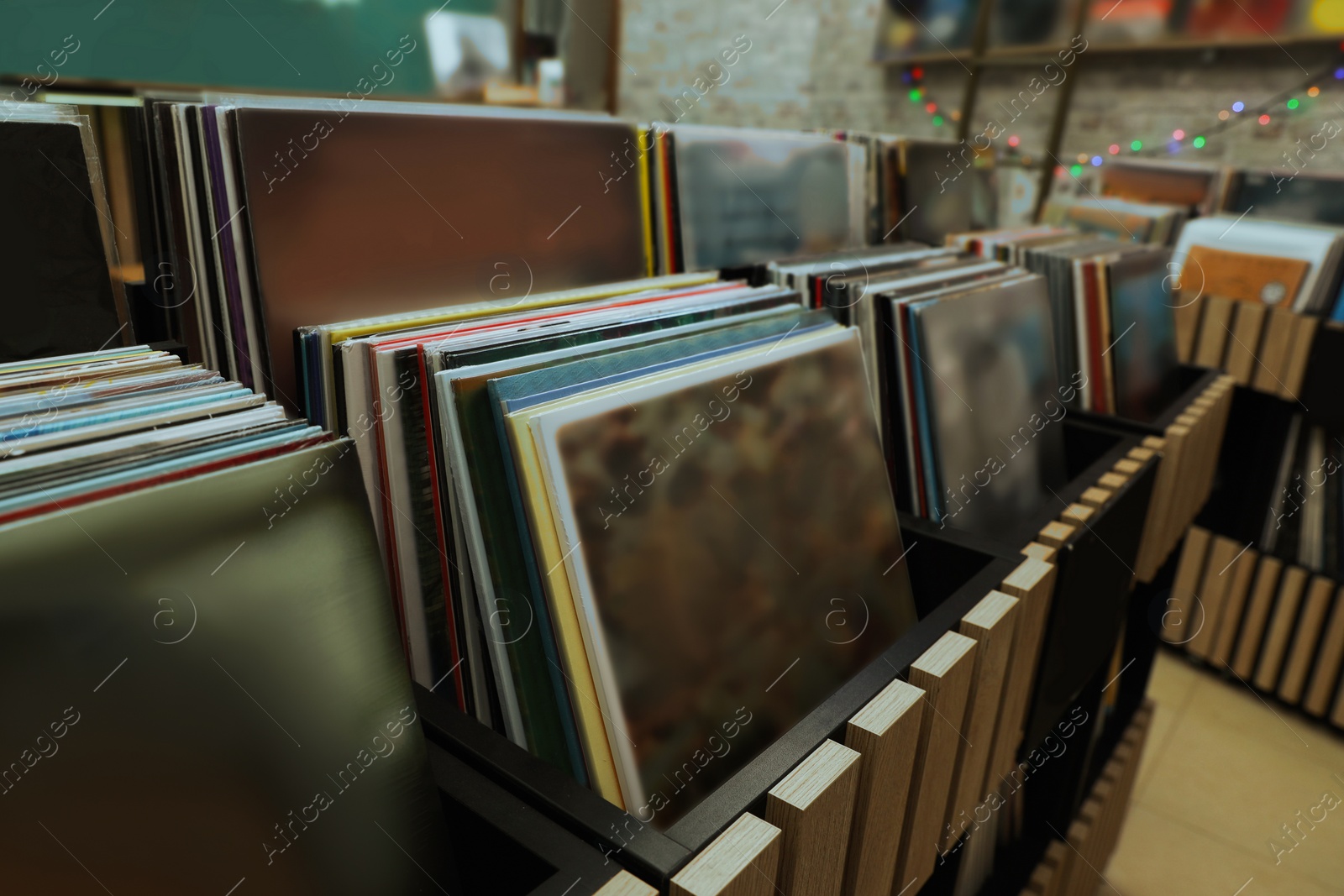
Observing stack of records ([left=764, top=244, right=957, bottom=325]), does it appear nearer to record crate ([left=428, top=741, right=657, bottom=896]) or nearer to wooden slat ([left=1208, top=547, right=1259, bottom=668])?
record crate ([left=428, top=741, right=657, bottom=896])

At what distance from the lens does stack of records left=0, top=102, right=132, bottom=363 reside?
0.69 metres

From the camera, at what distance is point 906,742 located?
62 centimetres

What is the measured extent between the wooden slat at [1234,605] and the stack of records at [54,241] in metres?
2.73

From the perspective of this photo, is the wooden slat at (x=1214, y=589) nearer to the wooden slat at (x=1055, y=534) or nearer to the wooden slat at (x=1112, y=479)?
the wooden slat at (x=1112, y=479)

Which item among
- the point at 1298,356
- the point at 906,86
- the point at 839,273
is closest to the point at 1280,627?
the point at 1298,356

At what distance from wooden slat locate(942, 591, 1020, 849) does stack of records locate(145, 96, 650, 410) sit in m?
0.58

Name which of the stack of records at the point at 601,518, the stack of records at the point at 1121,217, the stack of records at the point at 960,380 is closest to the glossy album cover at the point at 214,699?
the stack of records at the point at 601,518

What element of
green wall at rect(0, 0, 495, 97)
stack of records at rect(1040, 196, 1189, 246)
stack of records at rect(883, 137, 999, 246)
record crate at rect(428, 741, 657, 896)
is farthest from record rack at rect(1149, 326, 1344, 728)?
green wall at rect(0, 0, 495, 97)

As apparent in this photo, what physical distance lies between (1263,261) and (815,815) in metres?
2.17

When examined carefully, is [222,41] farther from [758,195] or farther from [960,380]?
[960,380]

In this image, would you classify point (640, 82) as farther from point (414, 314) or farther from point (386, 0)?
point (414, 314)

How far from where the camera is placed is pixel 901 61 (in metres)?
4.66

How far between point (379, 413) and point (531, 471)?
0.14 metres

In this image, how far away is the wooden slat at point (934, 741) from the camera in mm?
650
